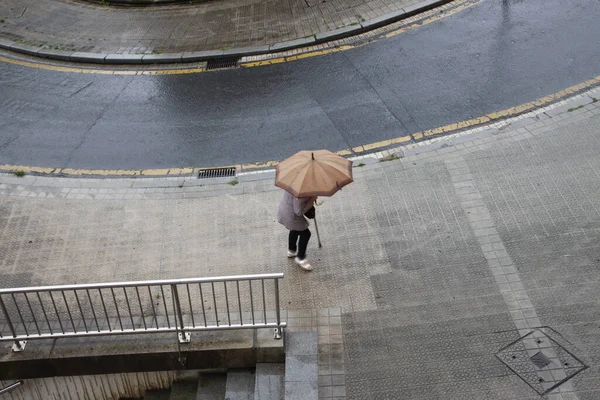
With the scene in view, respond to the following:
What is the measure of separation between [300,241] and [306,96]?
4.63 meters

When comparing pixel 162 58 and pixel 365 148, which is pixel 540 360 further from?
pixel 162 58

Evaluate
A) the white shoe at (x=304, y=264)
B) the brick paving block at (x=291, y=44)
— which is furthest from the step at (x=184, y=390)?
the brick paving block at (x=291, y=44)

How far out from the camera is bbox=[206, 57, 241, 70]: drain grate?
13.8 metres

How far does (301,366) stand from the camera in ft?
24.0

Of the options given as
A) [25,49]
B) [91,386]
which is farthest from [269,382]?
[25,49]

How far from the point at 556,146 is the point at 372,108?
3066 mm

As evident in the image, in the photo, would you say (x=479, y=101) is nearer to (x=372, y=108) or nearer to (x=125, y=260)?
(x=372, y=108)

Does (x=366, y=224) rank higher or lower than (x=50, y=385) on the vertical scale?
higher

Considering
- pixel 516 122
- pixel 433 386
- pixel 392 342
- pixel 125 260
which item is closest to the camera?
pixel 433 386

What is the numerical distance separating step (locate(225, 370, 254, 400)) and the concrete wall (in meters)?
0.74

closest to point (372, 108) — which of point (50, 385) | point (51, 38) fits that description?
point (50, 385)

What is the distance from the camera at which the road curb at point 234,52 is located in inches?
552

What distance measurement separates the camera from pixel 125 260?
29.6ft

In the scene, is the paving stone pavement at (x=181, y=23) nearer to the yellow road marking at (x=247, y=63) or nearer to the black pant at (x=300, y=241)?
the yellow road marking at (x=247, y=63)
